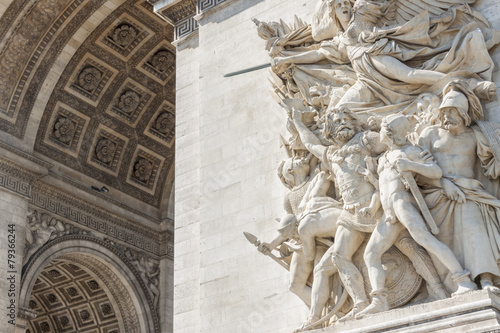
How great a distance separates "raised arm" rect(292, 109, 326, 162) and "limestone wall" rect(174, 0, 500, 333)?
0.58 meters

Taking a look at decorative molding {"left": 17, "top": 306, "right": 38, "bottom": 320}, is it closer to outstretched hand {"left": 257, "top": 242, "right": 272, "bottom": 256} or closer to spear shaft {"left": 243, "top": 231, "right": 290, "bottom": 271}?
spear shaft {"left": 243, "top": 231, "right": 290, "bottom": 271}

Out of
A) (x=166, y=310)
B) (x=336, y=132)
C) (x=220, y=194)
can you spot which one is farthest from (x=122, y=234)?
(x=336, y=132)

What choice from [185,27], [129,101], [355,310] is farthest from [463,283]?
[129,101]

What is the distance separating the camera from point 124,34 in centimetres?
1855

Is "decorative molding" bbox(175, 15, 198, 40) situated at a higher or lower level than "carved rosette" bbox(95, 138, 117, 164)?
lower

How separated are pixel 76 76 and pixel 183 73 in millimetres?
6803

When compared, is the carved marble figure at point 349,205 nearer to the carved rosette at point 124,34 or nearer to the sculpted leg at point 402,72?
the sculpted leg at point 402,72

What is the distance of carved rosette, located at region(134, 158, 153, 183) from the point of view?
2036cm

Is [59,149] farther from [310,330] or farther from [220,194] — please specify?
[310,330]

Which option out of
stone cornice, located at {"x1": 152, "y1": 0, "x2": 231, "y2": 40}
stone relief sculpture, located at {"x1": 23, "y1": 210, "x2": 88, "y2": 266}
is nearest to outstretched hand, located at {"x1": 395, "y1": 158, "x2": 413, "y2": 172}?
stone cornice, located at {"x1": 152, "y1": 0, "x2": 231, "y2": 40}

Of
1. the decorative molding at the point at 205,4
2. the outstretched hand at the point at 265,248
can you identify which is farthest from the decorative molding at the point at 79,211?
the outstretched hand at the point at 265,248

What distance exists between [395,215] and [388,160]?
0.56m

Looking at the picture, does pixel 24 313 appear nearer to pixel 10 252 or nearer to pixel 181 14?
pixel 10 252

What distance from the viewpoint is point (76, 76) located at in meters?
18.7
